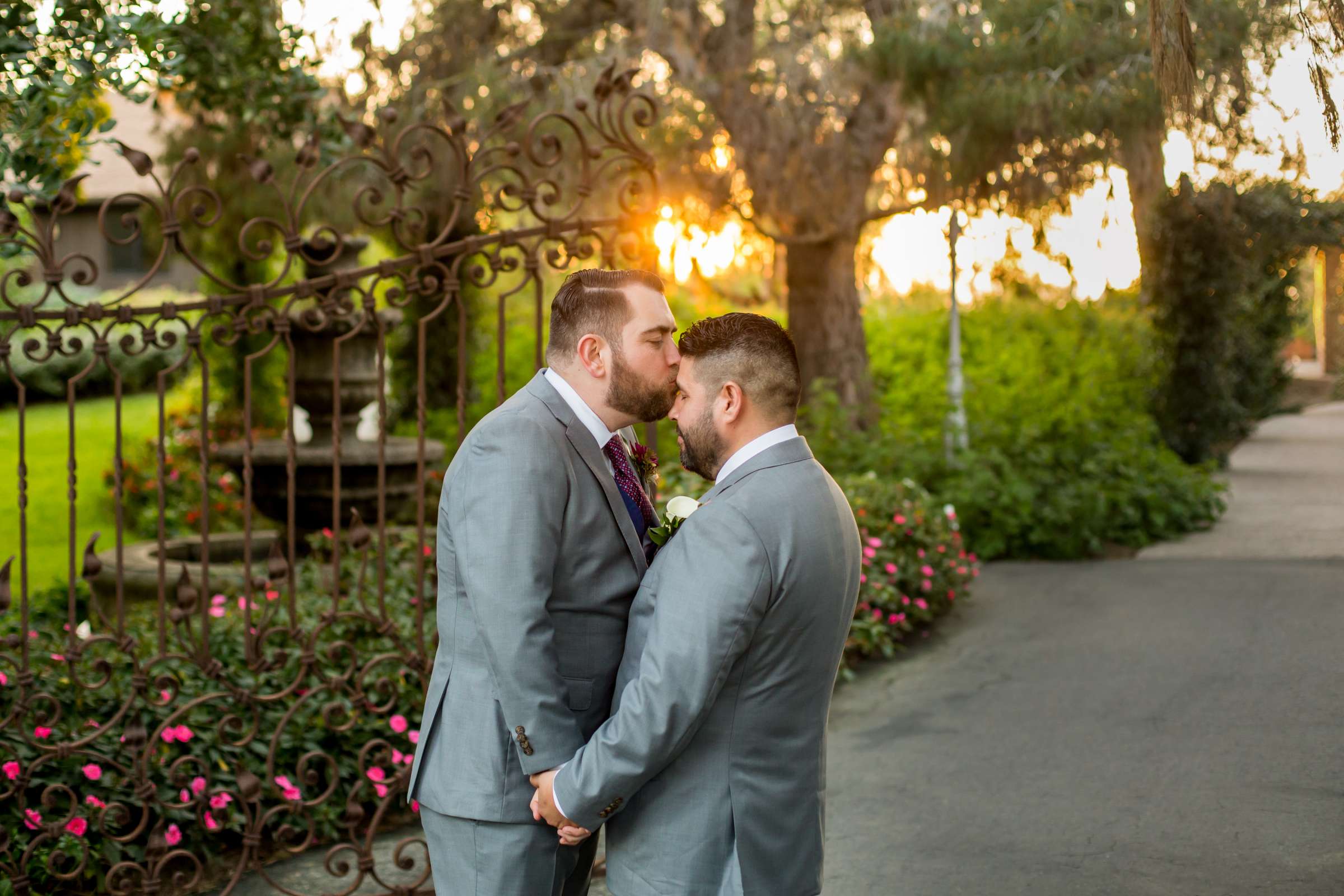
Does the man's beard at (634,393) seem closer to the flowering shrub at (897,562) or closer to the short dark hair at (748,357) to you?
the short dark hair at (748,357)

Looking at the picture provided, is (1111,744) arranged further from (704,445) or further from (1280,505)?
(1280,505)

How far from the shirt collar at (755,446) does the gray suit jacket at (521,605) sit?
12.7 inches

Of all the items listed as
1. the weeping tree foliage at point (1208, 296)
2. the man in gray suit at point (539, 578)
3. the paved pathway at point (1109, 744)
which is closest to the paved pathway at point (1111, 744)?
the paved pathway at point (1109, 744)

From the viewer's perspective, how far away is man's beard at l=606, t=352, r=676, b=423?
2.45m

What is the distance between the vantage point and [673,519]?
7.97 ft

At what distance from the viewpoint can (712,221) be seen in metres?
10.6

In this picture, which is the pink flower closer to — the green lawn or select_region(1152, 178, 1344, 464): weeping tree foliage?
the green lawn

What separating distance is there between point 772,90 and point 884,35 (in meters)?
1.56

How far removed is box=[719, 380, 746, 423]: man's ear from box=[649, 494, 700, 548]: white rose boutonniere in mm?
234

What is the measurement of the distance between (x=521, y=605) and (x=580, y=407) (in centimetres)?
48

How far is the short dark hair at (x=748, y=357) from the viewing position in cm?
221

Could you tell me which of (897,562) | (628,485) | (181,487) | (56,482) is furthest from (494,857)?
(56,482)

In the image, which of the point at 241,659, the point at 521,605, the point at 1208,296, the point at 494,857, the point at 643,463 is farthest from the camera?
the point at 1208,296

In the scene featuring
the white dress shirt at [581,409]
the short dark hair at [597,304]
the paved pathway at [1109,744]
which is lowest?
the paved pathway at [1109,744]
